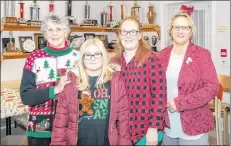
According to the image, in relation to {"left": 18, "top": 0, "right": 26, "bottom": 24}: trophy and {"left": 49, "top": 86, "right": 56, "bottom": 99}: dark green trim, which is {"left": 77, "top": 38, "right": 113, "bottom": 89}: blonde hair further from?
{"left": 18, "top": 0, "right": 26, "bottom": 24}: trophy

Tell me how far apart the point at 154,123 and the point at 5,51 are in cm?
179

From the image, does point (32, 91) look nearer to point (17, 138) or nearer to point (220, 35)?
point (17, 138)

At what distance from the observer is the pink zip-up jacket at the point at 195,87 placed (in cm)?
129

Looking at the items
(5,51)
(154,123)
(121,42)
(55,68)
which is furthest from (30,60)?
(5,51)

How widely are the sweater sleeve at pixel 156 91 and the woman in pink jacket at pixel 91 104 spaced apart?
4.4 inches

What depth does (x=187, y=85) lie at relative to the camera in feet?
4.31

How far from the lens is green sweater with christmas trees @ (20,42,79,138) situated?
3.92ft

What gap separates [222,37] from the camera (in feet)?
9.70

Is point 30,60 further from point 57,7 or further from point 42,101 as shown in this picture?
point 57,7

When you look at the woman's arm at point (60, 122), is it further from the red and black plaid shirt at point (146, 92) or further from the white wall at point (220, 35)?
the white wall at point (220, 35)

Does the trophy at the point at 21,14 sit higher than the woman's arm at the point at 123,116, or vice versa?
the trophy at the point at 21,14

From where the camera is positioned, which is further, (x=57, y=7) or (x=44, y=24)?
(x=57, y=7)

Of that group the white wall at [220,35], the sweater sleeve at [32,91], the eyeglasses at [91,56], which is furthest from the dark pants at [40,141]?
the white wall at [220,35]

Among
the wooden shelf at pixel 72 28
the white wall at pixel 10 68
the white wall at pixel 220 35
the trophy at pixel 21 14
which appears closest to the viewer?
the wooden shelf at pixel 72 28
